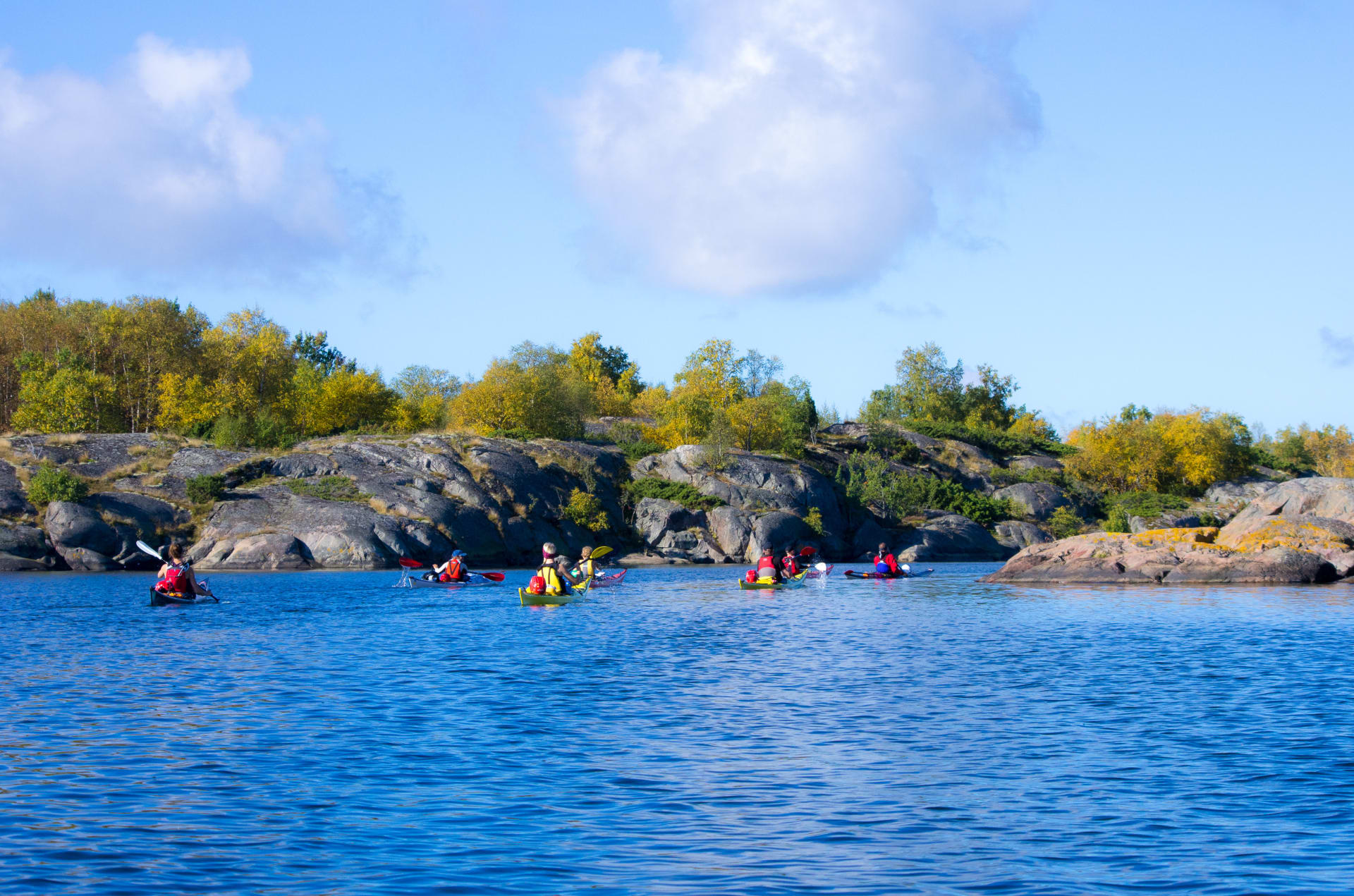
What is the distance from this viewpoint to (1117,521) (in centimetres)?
8706

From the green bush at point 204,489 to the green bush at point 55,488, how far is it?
5956 millimetres

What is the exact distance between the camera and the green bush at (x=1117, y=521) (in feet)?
285

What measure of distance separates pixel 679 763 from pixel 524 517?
201 ft

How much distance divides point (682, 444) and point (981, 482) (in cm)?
2955

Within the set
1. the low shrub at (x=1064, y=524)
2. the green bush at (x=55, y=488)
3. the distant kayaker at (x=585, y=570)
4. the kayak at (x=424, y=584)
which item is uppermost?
the green bush at (x=55, y=488)

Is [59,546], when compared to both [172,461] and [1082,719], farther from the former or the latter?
[1082,719]

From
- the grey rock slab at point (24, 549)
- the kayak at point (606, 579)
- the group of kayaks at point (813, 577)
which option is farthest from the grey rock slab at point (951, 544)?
the grey rock slab at point (24, 549)

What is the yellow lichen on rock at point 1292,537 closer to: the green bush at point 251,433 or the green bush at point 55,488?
the green bush at point 55,488

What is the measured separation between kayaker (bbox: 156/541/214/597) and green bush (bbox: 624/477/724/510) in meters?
46.1

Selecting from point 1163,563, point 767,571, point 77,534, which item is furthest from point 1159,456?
point 77,534

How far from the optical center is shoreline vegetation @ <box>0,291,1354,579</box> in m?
71.3

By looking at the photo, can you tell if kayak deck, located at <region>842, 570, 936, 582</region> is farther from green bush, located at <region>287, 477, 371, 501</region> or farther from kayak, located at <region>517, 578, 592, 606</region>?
green bush, located at <region>287, 477, 371, 501</region>

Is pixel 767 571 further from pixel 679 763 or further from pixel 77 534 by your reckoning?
pixel 77 534

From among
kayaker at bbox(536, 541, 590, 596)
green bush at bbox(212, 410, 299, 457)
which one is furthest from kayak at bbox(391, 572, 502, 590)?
green bush at bbox(212, 410, 299, 457)
